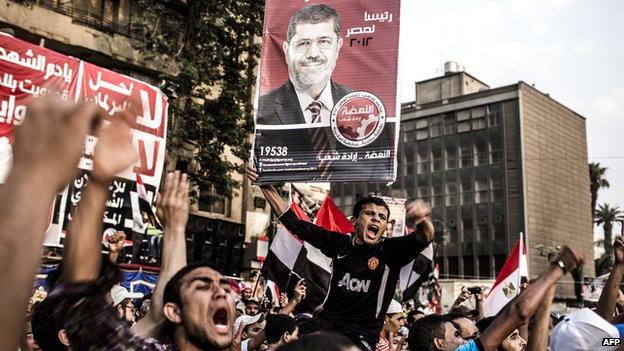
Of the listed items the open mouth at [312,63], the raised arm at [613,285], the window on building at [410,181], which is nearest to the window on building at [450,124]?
the window on building at [410,181]

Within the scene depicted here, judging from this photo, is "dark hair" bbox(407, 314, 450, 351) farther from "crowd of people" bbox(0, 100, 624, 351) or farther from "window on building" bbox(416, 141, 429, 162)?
"window on building" bbox(416, 141, 429, 162)

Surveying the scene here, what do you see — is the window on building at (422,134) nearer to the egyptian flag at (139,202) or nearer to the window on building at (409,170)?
the window on building at (409,170)

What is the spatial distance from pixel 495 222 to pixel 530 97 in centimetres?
1071

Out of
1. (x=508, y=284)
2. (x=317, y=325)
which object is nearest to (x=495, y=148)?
(x=508, y=284)

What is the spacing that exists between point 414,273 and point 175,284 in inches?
121

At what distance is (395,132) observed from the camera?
6914 millimetres

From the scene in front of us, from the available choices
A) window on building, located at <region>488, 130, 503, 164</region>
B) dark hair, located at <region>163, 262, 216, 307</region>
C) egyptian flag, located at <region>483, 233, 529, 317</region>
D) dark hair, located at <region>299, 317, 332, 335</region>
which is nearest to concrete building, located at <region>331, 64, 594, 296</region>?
window on building, located at <region>488, 130, 503, 164</region>

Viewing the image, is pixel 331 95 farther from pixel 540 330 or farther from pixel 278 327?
pixel 540 330

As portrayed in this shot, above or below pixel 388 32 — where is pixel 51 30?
above

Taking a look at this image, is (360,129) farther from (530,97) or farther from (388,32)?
(530,97)

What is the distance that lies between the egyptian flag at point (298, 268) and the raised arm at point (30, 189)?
700 cm

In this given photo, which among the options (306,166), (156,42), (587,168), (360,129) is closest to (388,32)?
(360,129)

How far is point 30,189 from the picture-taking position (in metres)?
1.28

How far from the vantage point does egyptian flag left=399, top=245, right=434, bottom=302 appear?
5.35 m
